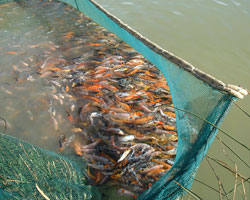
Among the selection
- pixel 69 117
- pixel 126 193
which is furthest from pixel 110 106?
pixel 126 193

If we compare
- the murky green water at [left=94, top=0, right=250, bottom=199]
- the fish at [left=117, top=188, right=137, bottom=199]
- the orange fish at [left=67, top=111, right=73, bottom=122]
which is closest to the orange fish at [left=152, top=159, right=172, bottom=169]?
the murky green water at [left=94, top=0, right=250, bottom=199]

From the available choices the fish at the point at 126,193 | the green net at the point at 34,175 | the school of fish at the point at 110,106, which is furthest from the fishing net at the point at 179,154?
the school of fish at the point at 110,106

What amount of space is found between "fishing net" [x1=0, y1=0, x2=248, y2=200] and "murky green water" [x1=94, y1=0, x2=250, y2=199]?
123 cm

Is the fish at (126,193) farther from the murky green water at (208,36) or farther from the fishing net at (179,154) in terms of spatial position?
the murky green water at (208,36)

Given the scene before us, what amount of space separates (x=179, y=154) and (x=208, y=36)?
5377 millimetres

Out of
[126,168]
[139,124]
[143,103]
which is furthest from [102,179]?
[143,103]

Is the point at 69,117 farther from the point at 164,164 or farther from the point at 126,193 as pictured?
the point at 164,164

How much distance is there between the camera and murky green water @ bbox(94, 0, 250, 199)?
12.2 ft

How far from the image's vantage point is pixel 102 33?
6.20 m

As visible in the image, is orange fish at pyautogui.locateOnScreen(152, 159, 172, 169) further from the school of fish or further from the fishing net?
the fishing net

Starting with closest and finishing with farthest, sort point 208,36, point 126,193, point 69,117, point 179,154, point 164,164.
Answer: point 179,154 → point 126,193 → point 164,164 → point 69,117 → point 208,36

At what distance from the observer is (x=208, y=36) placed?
21.2 ft

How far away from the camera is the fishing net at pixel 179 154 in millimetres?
1742

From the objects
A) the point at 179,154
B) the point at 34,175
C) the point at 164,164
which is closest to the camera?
the point at 34,175
